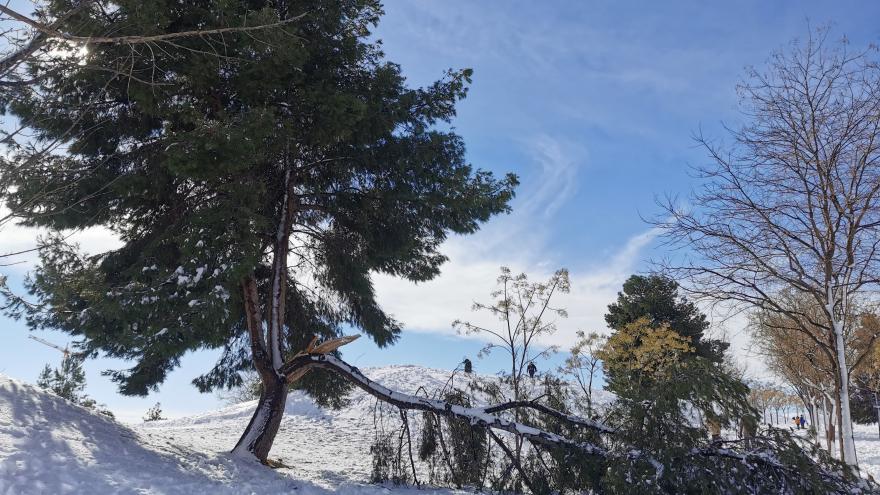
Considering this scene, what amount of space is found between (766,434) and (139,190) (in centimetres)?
908

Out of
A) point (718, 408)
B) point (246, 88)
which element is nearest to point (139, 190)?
point (246, 88)

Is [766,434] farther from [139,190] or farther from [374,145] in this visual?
[139,190]


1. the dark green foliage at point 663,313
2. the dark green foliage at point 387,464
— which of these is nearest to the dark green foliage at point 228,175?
the dark green foliage at point 387,464

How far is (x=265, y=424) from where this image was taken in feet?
27.2

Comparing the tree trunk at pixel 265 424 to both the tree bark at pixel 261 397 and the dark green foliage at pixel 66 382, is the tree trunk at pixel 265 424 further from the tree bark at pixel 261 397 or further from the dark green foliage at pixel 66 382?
the dark green foliage at pixel 66 382

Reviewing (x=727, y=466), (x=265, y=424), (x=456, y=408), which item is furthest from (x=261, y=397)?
(x=727, y=466)

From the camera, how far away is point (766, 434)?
6242mm

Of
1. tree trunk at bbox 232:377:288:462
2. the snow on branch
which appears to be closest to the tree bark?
tree trunk at bbox 232:377:288:462

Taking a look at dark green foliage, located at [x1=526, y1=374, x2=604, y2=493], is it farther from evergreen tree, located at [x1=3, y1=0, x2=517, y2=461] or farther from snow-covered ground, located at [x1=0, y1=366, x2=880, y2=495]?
evergreen tree, located at [x1=3, y1=0, x2=517, y2=461]

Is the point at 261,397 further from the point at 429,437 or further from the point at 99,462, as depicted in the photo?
the point at 99,462

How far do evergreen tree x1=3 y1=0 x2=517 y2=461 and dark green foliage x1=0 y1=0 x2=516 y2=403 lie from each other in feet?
0.10

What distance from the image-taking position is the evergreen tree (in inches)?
272

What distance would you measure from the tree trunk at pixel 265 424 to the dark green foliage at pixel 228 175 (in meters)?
1.19

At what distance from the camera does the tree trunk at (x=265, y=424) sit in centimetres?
811
